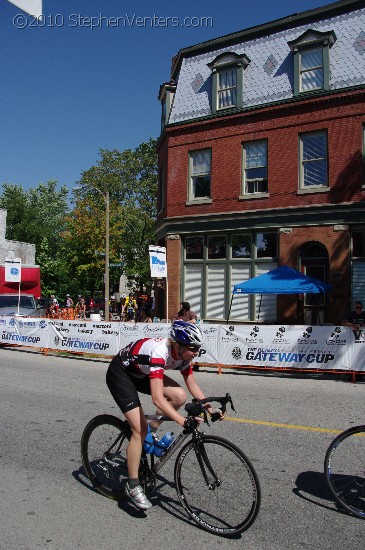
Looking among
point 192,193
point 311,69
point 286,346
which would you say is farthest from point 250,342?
point 311,69

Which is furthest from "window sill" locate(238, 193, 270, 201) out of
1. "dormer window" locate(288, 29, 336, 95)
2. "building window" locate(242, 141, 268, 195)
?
"dormer window" locate(288, 29, 336, 95)

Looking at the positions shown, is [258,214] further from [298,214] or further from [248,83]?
[248,83]

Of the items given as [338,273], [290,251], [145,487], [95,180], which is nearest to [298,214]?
[290,251]

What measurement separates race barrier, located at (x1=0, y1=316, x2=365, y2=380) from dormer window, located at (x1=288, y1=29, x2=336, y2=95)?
1087cm

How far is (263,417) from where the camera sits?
7.83 metres

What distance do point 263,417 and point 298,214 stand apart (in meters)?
12.7

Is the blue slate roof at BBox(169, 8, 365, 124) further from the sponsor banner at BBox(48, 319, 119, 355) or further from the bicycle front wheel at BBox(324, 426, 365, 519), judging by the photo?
the bicycle front wheel at BBox(324, 426, 365, 519)

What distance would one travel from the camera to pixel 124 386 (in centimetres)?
→ 434

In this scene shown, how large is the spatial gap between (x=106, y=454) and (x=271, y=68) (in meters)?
19.4

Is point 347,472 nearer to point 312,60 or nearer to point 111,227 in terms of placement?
point 312,60

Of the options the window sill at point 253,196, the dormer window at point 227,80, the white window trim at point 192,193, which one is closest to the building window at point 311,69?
the dormer window at point 227,80

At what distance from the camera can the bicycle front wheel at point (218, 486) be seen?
3.80 m

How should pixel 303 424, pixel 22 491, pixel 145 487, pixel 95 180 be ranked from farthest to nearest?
pixel 95 180
pixel 303 424
pixel 22 491
pixel 145 487

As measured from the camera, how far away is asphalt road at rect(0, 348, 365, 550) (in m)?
3.88
